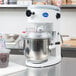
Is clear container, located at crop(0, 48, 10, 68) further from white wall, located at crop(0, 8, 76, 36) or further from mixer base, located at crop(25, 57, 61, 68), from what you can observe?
white wall, located at crop(0, 8, 76, 36)

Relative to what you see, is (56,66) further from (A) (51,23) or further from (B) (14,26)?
(B) (14,26)

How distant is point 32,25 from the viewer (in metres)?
1.11

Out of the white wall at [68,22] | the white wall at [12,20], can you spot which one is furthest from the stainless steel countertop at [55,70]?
the white wall at [12,20]

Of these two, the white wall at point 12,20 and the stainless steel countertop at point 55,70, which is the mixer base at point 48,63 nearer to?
the stainless steel countertop at point 55,70

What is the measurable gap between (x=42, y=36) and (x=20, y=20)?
1.67 metres

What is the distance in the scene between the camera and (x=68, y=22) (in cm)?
255

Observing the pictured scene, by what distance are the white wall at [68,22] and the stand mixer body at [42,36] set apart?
54.5 inches

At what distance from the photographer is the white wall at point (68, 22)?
8.25 ft

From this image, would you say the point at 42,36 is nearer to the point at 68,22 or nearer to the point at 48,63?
the point at 48,63

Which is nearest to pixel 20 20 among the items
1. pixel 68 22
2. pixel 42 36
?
pixel 68 22

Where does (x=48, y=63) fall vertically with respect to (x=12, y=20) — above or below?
below

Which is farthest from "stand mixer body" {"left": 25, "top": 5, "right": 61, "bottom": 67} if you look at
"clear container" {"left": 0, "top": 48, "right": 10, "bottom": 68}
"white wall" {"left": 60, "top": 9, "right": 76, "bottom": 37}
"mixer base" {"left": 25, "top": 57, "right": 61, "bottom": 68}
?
"white wall" {"left": 60, "top": 9, "right": 76, "bottom": 37}

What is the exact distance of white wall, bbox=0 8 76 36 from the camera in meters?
2.53

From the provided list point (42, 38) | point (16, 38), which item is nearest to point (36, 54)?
point (42, 38)
